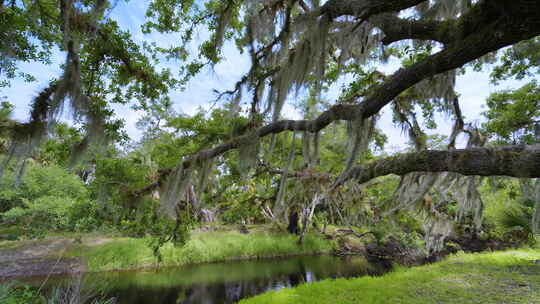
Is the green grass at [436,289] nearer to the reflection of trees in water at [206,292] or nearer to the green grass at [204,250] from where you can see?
the reflection of trees in water at [206,292]

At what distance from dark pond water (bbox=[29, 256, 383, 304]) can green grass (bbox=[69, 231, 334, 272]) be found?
80 centimetres

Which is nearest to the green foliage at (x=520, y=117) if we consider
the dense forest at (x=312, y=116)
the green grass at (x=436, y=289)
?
the dense forest at (x=312, y=116)

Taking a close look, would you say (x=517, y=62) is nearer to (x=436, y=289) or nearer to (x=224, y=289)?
(x=436, y=289)

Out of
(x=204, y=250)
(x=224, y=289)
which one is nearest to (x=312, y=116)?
(x=224, y=289)

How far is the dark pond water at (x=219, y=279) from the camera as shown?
877 centimetres

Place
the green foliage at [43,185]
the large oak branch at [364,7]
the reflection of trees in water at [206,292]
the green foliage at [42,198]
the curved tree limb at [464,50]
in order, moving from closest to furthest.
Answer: the curved tree limb at [464,50] < the large oak branch at [364,7] < the reflection of trees in water at [206,292] < the green foliage at [42,198] < the green foliage at [43,185]

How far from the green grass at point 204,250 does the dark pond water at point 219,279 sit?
801 millimetres

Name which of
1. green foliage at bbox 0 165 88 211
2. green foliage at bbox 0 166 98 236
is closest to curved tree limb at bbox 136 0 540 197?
green foliage at bbox 0 166 98 236

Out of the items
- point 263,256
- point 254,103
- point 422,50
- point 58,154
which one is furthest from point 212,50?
point 263,256

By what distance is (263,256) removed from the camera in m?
15.8

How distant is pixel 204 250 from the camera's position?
1441 centimetres

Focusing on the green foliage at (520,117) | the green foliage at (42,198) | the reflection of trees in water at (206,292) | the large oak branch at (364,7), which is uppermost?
the green foliage at (520,117)

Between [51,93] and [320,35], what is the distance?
3.75 meters

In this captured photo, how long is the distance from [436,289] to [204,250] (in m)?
A: 11.4
